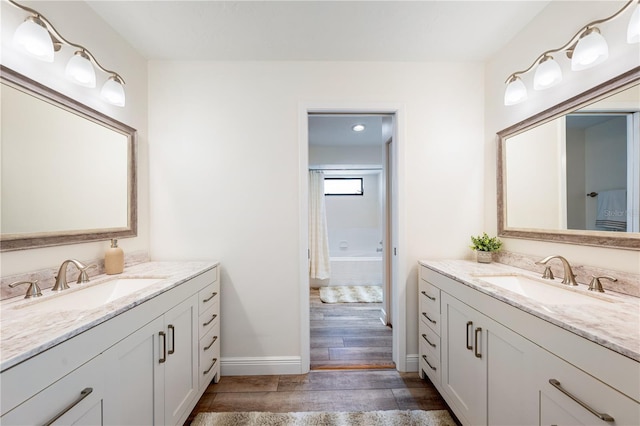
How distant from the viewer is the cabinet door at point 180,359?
136cm

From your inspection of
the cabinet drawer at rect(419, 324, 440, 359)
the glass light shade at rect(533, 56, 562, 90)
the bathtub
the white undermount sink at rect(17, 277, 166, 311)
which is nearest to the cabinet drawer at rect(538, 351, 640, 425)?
the cabinet drawer at rect(419, 324, 440, 359)

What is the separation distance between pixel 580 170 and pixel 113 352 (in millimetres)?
2403

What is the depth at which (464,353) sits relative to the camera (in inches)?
57.6

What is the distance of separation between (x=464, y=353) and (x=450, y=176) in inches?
51.5

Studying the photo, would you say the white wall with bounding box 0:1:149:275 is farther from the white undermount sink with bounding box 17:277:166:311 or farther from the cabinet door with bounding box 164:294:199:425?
the cabinet door with bounding box 164:294:199:425

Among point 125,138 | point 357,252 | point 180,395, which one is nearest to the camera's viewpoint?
point 180,395

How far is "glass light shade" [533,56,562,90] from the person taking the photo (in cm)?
146

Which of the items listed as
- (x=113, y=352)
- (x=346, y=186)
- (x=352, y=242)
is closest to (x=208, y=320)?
(x=113, y=352)

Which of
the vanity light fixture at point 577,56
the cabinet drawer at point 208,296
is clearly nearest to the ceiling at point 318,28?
the vanity light fixture at point 577,56

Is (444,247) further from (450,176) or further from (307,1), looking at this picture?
(307,1)

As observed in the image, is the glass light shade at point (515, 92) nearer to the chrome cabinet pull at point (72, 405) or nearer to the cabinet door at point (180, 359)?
the cabinet door at point (180, 359)

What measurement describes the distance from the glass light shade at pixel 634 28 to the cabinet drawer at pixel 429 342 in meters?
1.79

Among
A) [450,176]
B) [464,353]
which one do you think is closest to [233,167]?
[450,176]

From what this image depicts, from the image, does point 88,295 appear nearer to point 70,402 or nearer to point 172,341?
point 172,341
